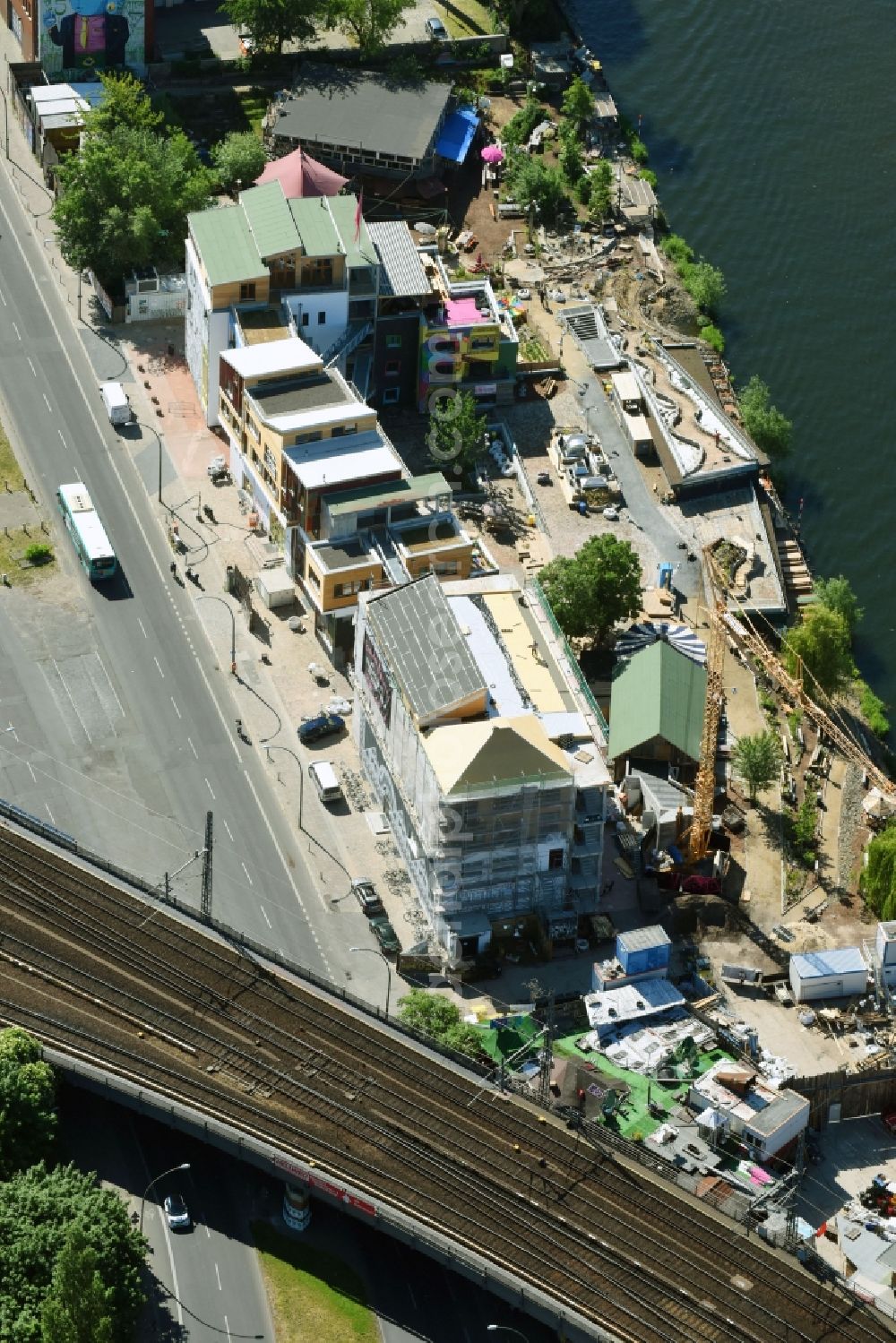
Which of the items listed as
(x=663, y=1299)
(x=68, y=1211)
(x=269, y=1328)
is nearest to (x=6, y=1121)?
(x=68, y=1211)

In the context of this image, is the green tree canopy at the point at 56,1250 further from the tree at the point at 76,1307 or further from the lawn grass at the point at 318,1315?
the lawn grass at the point at 318,1315

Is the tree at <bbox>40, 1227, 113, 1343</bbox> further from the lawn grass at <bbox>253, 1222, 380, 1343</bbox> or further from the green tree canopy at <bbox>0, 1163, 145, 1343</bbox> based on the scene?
the lawn grass at <bbox>253, 1222, 380, 1343</bbox>

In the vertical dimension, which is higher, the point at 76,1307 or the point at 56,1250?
the point at 76,1307

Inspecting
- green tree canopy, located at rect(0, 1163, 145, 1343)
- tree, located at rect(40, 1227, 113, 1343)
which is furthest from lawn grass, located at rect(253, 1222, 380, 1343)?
tree, located at rect(40, 1227, 113, 1343)

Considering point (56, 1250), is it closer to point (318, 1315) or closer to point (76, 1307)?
point (76, 1307)

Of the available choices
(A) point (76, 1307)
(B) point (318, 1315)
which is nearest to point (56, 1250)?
(A) point (76, 1307)

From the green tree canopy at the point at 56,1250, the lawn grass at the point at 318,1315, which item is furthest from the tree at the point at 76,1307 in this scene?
the lawn grass at the point at 318,1315

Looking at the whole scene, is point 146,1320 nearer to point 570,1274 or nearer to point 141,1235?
point 141,1235
